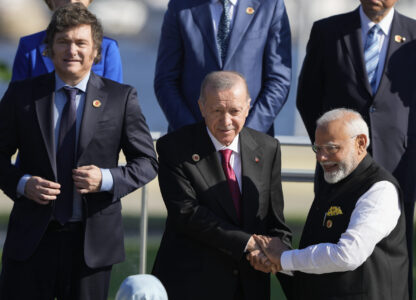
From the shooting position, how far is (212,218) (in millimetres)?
3758

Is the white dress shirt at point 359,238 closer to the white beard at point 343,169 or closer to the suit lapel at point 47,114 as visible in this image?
the white beard at point 343,169

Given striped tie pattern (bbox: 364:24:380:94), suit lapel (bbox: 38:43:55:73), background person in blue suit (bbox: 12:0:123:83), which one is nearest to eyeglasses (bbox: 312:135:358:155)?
striped tie pattern (bbox: 364:24:380:94)

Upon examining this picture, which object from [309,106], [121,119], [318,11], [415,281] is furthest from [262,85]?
[318,11]

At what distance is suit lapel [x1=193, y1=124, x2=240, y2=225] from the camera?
381 centimetres

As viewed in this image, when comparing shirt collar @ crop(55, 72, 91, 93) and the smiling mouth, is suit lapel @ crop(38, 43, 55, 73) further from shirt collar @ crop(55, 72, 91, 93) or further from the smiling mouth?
the smiling mouth

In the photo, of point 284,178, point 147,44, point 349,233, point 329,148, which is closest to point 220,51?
point 329,148

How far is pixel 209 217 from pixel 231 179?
0.21 metres

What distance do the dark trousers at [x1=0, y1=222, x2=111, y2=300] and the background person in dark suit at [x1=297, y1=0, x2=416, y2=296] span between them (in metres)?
1.51

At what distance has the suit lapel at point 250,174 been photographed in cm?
381

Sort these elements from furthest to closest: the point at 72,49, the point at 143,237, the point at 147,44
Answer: the point at 147,44 → the point at 143,237 → the point at 72,49

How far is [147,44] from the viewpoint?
25.1 ft

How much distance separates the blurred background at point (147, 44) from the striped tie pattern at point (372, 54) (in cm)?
156

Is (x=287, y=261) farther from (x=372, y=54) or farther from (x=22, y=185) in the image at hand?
(x=372, y=54)

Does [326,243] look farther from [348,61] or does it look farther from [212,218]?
[348,61]
